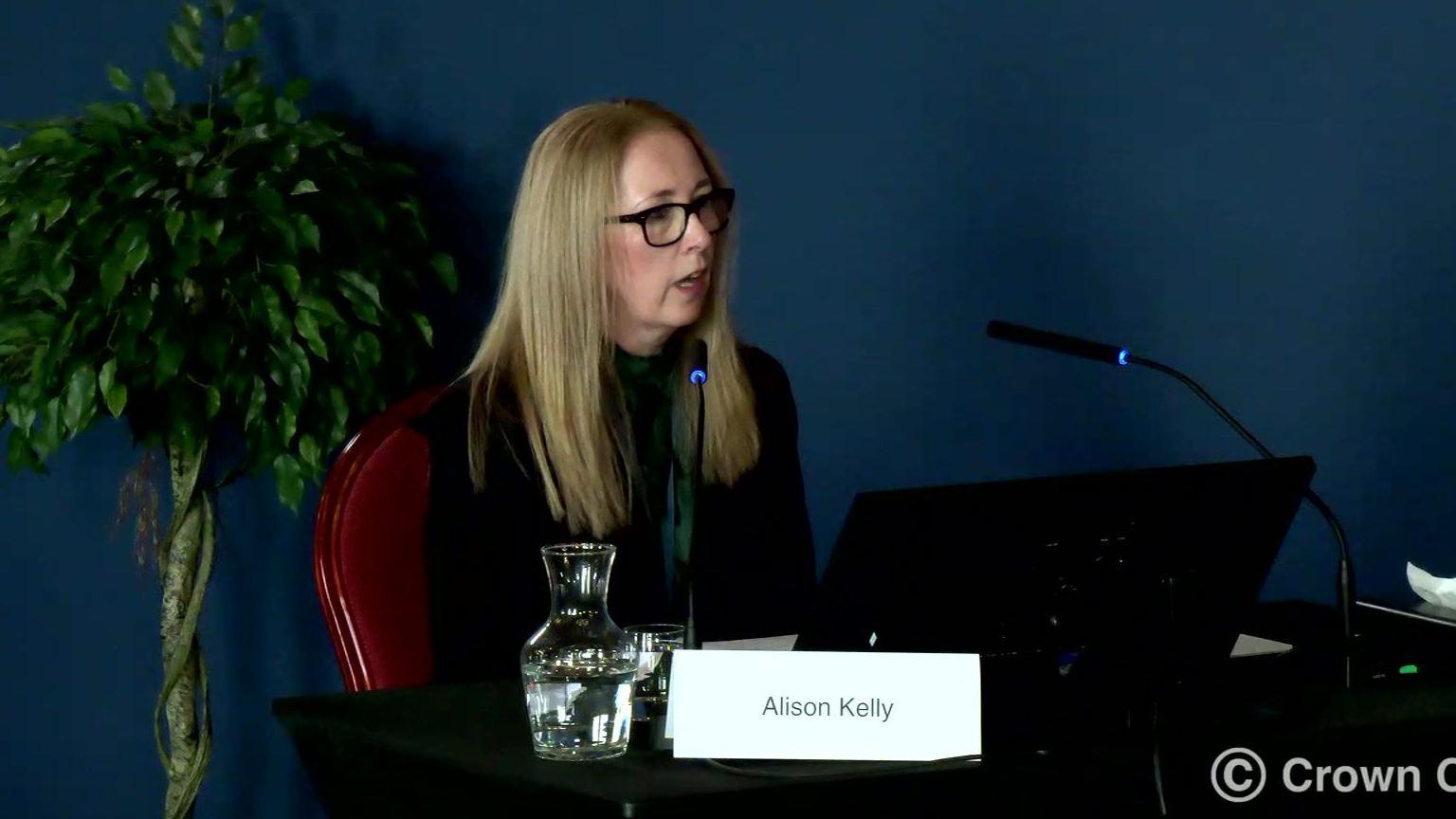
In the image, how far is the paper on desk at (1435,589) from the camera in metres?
1.94

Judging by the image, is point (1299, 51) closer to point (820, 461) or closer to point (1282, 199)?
point (1282, 199)

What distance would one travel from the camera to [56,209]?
241 cm

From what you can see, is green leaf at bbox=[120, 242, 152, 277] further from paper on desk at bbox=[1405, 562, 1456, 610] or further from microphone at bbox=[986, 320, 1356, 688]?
paper on desk at bbox=[1405, 562, 1456, 610]

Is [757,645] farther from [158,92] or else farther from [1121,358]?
[158,92]

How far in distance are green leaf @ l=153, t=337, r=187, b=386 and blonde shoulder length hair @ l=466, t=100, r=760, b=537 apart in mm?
621

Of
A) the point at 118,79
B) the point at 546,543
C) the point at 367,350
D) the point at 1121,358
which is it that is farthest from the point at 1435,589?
the point at 118,79

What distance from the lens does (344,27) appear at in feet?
9.71

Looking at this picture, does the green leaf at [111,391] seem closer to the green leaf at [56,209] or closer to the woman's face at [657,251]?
the green leaf at [56,209]

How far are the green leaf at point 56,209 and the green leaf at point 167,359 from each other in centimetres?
22

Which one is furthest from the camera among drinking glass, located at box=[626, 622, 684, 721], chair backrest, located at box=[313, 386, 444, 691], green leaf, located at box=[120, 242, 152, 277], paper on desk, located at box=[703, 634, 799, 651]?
green leaf, located at box=[120, 242, 152, 277]

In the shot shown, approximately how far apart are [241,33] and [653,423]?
1118 mm

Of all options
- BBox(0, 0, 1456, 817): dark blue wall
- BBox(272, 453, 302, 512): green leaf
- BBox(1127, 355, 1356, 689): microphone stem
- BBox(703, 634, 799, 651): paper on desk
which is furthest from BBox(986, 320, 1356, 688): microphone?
→ BBox(272, 453, 302, 512): green leaf

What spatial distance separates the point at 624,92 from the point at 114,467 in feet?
3.69

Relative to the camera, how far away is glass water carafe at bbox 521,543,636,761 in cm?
123
